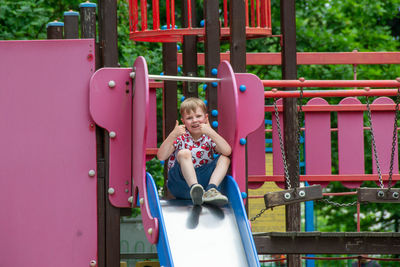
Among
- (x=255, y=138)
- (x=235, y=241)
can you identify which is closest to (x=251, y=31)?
(x=255, y=138)

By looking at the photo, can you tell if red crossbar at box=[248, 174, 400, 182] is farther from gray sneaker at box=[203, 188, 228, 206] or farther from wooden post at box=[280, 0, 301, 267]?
gray sneaker at box=[203, 188, 228, 206]

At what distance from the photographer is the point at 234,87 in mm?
5902

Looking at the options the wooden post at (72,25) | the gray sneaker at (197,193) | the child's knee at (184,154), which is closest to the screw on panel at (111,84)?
the child's knee at (184,154)

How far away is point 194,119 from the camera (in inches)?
241

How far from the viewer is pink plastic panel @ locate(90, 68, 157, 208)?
6207mm

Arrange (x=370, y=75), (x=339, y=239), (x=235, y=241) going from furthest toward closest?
(x=370, y=75) → (x=339, y=239) → (x=235, y=241)

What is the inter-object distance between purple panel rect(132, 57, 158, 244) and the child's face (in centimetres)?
42

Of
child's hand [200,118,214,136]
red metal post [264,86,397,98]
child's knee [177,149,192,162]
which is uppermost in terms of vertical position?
red metal post [264,86,397,98]

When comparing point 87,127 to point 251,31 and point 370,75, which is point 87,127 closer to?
point 251,31

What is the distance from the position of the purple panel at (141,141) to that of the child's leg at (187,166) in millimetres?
322

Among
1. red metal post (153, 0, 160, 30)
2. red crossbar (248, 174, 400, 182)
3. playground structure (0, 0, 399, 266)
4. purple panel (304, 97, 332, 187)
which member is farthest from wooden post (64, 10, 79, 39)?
purple panel (304, 97, 332, 187)

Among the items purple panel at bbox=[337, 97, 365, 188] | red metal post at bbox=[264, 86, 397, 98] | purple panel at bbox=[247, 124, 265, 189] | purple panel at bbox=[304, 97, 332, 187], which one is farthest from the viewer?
purple panel at bbox=[337, 97, 365, 188]

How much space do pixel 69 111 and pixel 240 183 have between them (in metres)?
1.53

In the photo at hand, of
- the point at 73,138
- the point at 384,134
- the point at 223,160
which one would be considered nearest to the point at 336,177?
the point at 384,134
